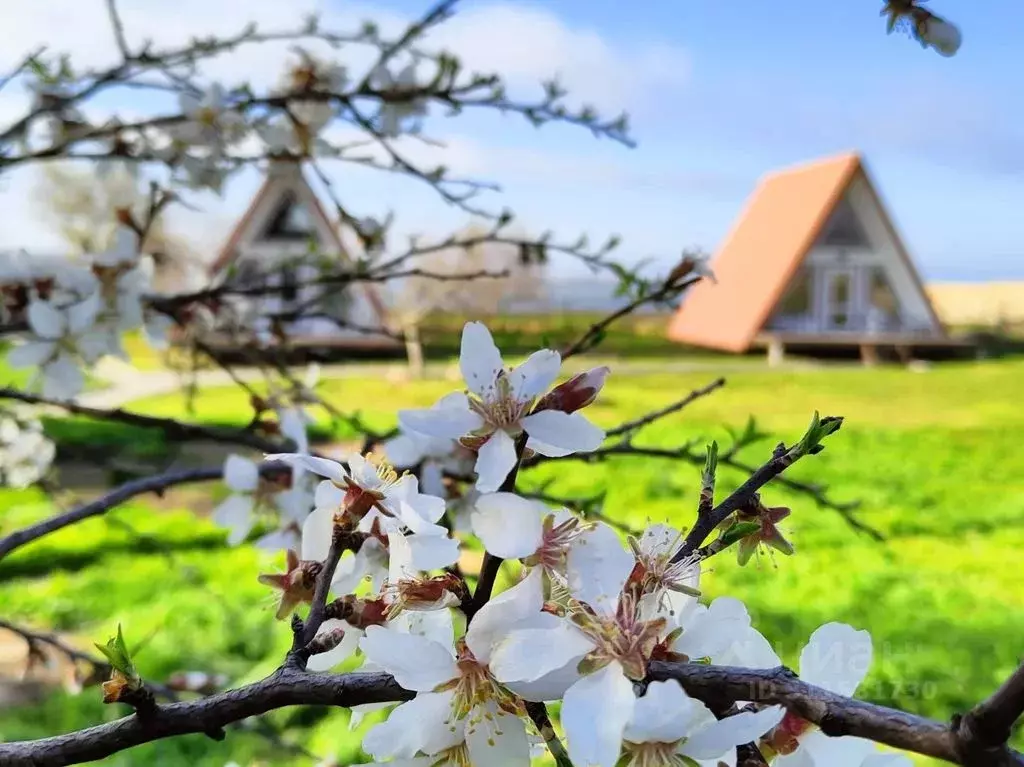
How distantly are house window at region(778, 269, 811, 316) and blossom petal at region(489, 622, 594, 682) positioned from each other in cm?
910

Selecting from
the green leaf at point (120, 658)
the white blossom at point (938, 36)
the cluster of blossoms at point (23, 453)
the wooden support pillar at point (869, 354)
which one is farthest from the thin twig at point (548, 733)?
the wooden support pillar at point (869, 354)

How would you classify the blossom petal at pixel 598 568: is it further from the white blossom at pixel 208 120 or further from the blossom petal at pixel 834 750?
the white blossom at pixel 208 120

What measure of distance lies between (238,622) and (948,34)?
1.64 m

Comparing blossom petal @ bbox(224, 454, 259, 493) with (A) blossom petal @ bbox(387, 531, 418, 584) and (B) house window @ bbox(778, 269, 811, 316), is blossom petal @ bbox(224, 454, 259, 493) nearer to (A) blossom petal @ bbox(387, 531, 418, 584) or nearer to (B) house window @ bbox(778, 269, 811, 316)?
(A) blossom petal @ bbox(387, 531, 418, 584)

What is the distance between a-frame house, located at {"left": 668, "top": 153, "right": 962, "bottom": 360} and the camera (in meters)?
8.52

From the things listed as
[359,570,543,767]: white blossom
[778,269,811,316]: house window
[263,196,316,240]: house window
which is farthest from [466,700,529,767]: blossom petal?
[778,269,811,316]: house window

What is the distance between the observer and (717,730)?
22cm

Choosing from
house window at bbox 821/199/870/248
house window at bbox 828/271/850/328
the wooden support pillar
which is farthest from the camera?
house window at bbox 828/271/850/328

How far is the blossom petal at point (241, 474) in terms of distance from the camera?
591 mm

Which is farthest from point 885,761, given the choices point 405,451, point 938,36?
point 405,451

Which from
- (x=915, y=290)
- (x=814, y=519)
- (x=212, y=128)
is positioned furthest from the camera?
(x=915, y=290)

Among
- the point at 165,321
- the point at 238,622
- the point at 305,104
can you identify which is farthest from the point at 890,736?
the point at 238,622

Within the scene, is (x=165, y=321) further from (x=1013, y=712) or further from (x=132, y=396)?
(x=132, y=396)

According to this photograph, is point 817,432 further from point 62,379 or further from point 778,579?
point 778,579
